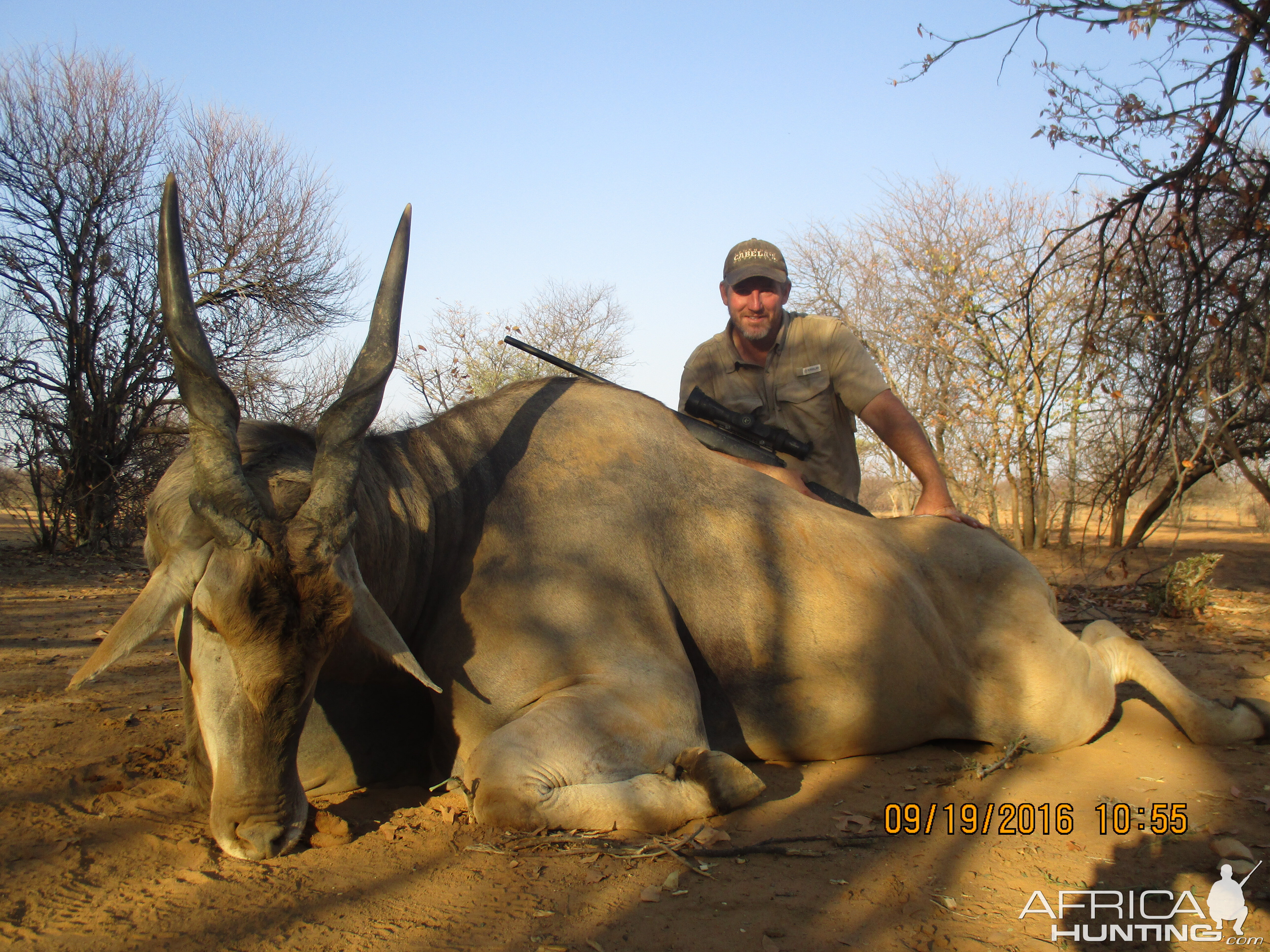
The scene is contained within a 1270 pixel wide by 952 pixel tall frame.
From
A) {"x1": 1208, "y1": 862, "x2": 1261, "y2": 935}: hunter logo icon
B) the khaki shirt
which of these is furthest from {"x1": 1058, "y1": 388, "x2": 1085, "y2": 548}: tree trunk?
{"x1": 1208, "y1": 862, "x2": 1261, "y2": 935}: hunter logo icon

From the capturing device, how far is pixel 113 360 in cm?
1520

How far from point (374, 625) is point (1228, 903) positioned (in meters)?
2.66

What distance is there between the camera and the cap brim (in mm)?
6102

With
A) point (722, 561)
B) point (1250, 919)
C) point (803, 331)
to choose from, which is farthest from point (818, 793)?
point (803, 331)

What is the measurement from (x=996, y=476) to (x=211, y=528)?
20651 mm

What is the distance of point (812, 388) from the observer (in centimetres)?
620

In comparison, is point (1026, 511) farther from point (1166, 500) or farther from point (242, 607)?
point (242, 607)

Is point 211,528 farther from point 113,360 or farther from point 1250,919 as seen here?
point 113,360

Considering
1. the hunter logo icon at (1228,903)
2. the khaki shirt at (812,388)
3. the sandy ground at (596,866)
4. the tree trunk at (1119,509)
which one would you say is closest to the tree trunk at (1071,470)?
the tree trunk at (1119,509)

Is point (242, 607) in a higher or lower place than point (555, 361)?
lower

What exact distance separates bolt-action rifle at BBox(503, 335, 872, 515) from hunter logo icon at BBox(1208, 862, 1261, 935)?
8.35ft

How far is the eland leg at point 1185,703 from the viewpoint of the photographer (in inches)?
179

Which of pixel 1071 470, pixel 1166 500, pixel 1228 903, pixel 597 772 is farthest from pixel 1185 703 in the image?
pixel 1071 470

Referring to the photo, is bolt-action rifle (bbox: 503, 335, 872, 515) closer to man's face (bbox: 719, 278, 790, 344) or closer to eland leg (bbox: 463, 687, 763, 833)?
man's face (bbox: 719, 278, 790, 344)
